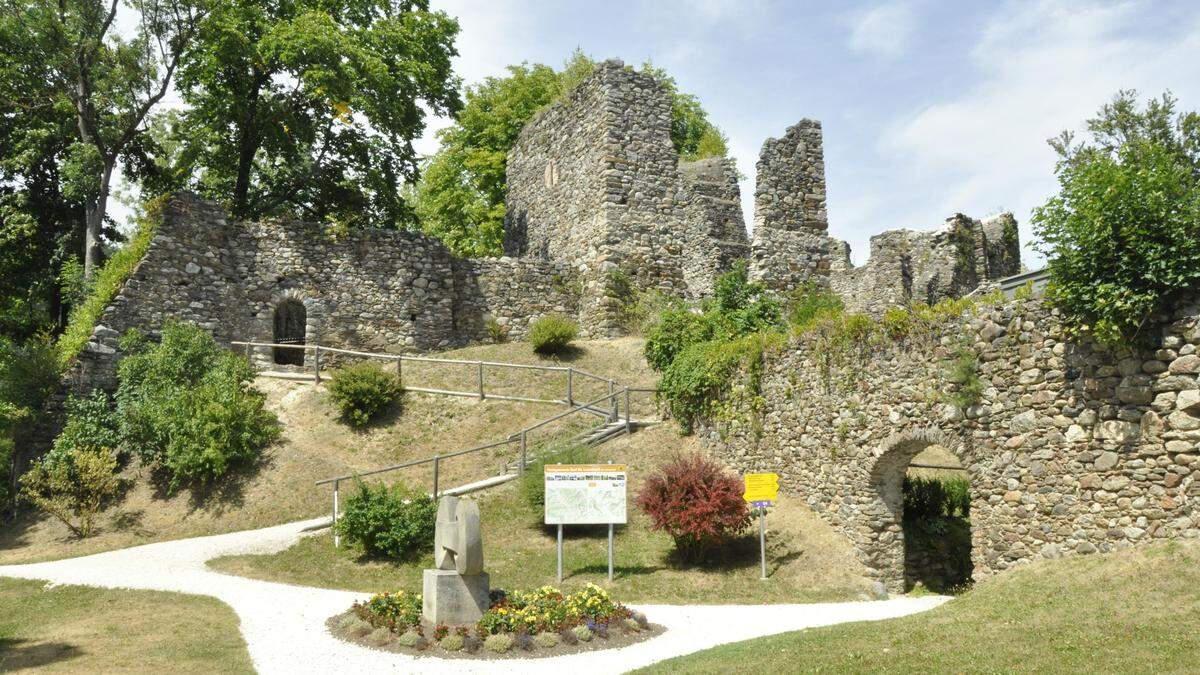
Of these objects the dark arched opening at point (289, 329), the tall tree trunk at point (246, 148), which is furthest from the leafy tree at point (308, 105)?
the dark arched opening at point (289, 329)

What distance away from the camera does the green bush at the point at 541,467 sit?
50.3 ft

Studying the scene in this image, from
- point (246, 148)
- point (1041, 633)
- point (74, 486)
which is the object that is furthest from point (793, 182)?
point (74, 486)

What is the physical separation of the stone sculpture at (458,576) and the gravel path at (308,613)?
92 centimetres

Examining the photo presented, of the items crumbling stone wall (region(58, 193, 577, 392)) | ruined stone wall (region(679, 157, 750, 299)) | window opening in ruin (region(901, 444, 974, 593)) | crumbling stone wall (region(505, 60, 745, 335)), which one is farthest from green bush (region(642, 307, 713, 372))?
crumbling stone wall (region(58, 193, 577, 392))

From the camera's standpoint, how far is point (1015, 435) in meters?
11.0

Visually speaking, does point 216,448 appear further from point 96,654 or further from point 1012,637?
point 1012,637

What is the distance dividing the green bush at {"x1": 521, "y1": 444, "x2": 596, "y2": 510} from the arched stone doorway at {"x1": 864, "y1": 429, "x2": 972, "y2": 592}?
5158 millimetres

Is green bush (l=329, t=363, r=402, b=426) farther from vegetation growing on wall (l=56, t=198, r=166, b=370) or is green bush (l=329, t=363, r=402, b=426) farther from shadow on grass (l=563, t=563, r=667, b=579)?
shadow on grass (l=563, t=563, r=667, b=579)

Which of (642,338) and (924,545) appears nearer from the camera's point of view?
(924,545)

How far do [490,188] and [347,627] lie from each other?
86.9 ft

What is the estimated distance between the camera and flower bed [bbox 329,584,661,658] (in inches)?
386

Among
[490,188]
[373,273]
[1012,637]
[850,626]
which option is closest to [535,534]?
[850,626]

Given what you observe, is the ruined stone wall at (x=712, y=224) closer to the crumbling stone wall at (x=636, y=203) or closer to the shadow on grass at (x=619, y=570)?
the crumbling stone wall at (x=636, y=203)

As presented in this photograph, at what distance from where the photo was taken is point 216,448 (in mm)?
17281
